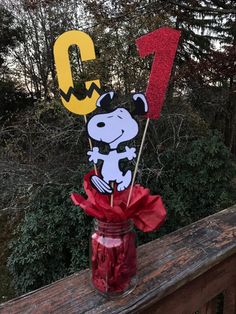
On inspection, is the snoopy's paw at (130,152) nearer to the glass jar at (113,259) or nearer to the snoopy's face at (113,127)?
the snoopy's face at (113,127)

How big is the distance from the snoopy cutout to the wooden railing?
208 millimetres

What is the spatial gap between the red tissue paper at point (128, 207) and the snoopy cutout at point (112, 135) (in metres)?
0.03

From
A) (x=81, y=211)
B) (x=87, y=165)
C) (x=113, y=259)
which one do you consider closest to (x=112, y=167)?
(x=113, y=259)

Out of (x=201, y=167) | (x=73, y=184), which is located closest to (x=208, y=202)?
(x=201, y=167)

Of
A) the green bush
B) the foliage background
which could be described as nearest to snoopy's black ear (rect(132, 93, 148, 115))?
the foliage background

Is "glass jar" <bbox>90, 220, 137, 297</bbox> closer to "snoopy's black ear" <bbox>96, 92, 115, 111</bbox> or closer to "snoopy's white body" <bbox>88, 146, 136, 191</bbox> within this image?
A: "snoopy's white body" <bbox>88, 146, 136, 191</bbox>

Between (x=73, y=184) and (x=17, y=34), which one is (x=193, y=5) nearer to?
(x=73, y=184)

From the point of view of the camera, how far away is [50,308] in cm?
59

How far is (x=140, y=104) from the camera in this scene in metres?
0.65

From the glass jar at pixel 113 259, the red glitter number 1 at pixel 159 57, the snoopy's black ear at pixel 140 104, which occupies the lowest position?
the glass jar at pixel 113 259

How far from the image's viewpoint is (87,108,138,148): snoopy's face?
602mm

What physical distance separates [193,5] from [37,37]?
3186 mm

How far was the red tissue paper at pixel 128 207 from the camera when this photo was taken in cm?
64

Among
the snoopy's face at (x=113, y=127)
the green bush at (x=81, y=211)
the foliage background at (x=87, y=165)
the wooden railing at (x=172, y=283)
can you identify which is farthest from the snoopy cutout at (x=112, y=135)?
the green bush at (x=81, y=211)
